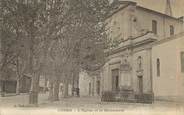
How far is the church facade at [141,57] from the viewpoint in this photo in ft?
21.2

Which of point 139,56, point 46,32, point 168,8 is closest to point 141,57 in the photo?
point 139,56

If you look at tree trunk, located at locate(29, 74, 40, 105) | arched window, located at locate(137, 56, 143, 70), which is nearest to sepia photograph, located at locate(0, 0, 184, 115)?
tree trunk, located at locate(29, 74, 40, 105)

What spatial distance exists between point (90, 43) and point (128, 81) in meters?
1.75

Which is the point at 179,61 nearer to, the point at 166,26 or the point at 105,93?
the point at 105,93

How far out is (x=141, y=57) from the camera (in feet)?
→ 33.2

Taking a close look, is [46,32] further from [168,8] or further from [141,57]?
[141,57]

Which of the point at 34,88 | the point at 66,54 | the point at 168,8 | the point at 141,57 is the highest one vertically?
the point at 168,8

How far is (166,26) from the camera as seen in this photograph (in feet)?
29.7

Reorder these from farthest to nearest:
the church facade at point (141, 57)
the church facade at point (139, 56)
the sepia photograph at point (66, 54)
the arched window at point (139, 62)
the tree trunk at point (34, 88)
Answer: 1. the arched window at point (139, 62)
2. the church facade at point (139, 56)
3. the church facade at point (141, 57)
4. the tree trunk at point (34, 88)
5. the sepia photograph at point (66, 54)

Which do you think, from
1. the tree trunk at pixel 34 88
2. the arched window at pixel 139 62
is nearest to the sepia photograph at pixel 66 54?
the tree trunk at pixel 34 88

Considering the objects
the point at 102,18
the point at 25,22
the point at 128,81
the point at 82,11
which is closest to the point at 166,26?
the point at 128,81

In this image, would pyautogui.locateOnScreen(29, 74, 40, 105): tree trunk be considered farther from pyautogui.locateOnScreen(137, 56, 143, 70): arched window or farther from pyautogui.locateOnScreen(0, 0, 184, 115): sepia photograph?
pyautogui.locateOnScreen(137, 56, 143, 70): arched window

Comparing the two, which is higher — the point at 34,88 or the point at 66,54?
the point at 66,54

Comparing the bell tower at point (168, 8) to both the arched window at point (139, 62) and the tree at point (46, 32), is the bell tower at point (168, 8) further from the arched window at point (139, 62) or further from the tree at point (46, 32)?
the arched window at point (139, 62)
